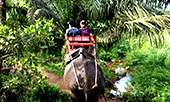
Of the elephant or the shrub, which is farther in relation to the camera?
the shrub

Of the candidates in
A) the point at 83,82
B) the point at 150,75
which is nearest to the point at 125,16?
the point at 150,75

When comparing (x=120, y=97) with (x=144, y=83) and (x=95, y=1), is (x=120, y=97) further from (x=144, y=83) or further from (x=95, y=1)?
(x=95, y=1)

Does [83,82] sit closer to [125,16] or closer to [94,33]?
[125,16]

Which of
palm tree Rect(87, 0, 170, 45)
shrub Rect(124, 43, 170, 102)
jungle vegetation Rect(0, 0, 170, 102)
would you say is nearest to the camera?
jungle vegetation Rect(0, 0, 170, 102)

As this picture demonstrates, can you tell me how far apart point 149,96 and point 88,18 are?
12.8 feet

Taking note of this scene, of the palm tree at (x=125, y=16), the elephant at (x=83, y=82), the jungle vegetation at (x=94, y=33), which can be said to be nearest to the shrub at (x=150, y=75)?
the jungle vegetation at (x=94, y=33)

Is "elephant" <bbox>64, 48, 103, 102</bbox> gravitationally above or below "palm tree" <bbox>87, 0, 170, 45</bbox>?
below

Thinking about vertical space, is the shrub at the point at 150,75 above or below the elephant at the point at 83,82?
below

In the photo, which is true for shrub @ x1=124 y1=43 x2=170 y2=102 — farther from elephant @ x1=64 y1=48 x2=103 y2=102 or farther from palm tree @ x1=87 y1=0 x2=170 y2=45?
elephant @ x1=64 y1=48 x2=103 y2=102

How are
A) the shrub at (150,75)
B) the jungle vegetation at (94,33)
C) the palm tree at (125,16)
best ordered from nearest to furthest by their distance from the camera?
the jungle vegetation at (94,33), the shrub at (150,75), the palm tree at (125,16)

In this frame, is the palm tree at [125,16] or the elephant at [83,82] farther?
the palm tree at [125,16]

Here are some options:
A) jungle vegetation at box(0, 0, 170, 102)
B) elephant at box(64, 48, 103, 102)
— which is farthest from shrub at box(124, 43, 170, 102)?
elephant at box(64, 48, 103, 102)

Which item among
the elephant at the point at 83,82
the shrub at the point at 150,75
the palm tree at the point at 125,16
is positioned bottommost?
the shrub at the point at 150,75

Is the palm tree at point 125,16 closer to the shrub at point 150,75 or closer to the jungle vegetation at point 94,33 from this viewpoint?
the jungle vegetation at point 94,33
